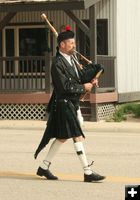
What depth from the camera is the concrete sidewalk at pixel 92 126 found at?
18312mm

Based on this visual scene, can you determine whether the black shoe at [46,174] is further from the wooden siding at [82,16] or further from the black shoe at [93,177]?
the wooden siding at [82,16]

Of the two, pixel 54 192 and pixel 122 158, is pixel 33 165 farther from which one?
pixel 54 192

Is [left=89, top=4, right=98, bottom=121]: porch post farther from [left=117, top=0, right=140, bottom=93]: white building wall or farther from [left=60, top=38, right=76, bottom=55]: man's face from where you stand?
[left=60, top=38, right=76, bottom=55]: man's face

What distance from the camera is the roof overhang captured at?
794 inches

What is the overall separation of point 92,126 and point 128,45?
19.4 ft

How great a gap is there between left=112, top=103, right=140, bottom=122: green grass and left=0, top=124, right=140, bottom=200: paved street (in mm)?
4549

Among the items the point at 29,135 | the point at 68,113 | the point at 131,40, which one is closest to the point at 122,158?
the point at 68,113

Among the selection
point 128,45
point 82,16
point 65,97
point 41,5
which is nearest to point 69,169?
point 65,97

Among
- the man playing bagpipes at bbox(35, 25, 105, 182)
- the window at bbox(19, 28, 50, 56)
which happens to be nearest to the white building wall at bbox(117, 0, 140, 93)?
the window at bbox(19, 28, 50, 56)

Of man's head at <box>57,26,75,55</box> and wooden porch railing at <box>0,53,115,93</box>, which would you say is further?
wooden porch railing at <box>0,53,115,93</box>

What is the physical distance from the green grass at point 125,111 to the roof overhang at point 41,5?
366 cm

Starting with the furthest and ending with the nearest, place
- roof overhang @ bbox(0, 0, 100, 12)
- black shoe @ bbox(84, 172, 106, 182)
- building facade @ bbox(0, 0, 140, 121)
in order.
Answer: building facade @ bbox(0, 0, 140, 121), roof overhang @ bbox(0, 0, 100, 12), black shoe @ bbox(84, 172, 106, 182)

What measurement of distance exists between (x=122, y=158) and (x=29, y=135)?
5.45 m

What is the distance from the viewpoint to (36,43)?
24234 mm
